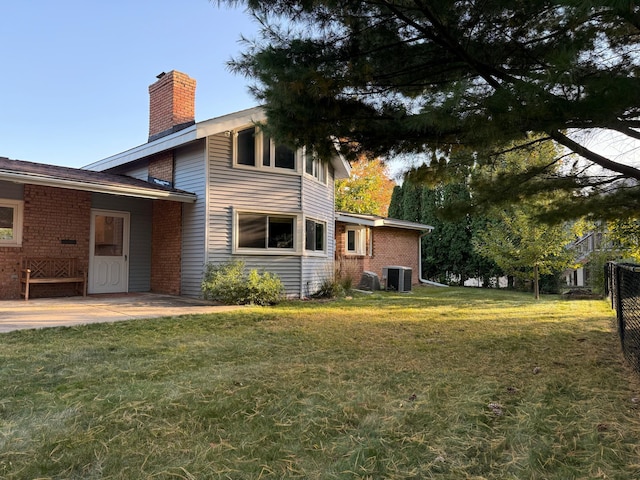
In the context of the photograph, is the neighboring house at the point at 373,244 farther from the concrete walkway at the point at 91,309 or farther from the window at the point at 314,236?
the concrete walkway at the point at 91,309

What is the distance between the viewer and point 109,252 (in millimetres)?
10906

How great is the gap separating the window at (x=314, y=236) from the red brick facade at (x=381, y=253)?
203cm

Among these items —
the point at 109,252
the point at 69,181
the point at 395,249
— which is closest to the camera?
the point at 69,181

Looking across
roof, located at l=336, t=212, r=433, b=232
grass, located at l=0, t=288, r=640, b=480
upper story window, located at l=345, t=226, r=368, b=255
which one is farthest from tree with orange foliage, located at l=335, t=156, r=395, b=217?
grass, located at l=0, t=288, r=640, b=480

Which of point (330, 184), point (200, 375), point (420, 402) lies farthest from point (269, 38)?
point (330, 184)

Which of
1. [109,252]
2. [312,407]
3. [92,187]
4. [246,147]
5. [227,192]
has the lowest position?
[312,407]

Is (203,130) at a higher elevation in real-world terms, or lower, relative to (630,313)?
higher

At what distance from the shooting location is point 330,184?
1362 cm

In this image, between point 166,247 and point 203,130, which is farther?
point 166,247

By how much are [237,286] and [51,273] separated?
15.2ft

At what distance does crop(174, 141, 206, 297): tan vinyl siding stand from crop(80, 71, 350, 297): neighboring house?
1.0 inches

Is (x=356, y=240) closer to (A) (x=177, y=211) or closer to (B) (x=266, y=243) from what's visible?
(B) (x=266, y=243)

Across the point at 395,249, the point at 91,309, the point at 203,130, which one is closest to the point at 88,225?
the point at 91,309

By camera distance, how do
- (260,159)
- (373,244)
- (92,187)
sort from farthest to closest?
1. (373,244)
2. (260,159)
3. (92,187)
